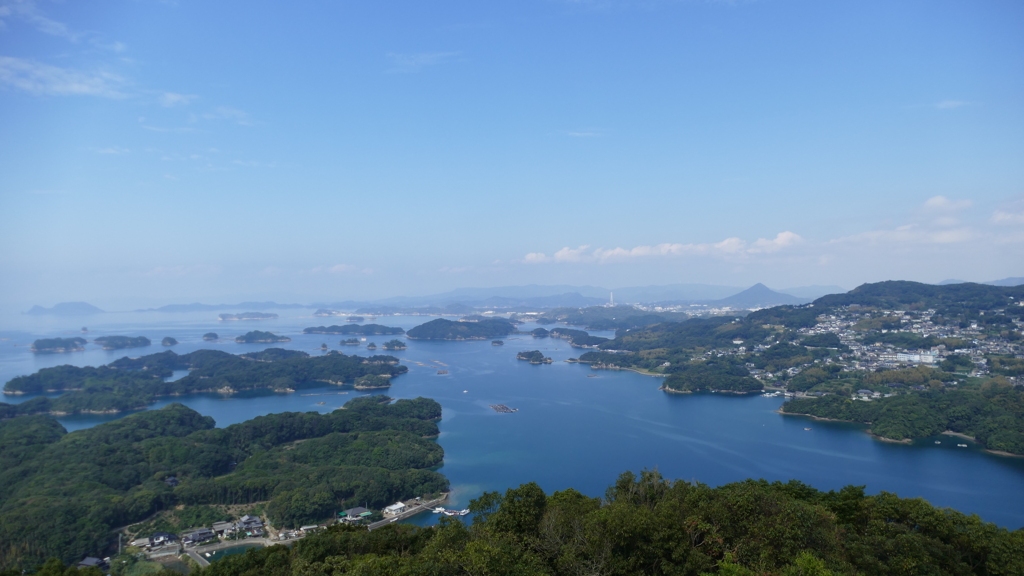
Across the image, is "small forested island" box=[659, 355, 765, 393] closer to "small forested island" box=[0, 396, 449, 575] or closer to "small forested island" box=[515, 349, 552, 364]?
"small forested island" box=[515, 349, 552, 364]

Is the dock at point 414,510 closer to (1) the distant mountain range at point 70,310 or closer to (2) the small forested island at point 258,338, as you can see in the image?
(2) the small forested island at point 258,338

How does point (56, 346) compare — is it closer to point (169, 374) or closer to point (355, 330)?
point (169, 374)

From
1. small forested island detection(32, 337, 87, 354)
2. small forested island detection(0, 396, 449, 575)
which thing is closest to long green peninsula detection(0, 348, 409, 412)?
small forested island detection(0, 396, 449, 575)

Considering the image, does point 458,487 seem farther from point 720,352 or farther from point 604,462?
point 720,352

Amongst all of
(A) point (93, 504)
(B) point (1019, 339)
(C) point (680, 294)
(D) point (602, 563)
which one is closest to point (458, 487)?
(A) point (93, 504)

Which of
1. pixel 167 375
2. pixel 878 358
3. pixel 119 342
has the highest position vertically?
pixel 878 358

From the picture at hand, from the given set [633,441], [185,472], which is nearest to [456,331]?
[633,441]

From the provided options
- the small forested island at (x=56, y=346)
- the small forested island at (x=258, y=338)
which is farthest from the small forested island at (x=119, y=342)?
the small forested island at (x=258, y=338)
